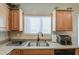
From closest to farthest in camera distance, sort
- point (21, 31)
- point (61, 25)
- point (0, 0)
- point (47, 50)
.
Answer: point (0, 0), point (47, 50), point (61, 25), point (21, 31)

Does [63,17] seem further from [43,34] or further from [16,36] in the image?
[16,36]

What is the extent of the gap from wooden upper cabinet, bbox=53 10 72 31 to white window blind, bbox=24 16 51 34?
0.85ft

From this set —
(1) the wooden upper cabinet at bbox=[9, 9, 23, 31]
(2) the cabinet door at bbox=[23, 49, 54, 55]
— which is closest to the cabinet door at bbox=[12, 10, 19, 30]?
(1) the wooden upper cabinet at bbox=[9, 9, 23, 31]

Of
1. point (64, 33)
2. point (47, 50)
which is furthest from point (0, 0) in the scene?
point (64, 33)

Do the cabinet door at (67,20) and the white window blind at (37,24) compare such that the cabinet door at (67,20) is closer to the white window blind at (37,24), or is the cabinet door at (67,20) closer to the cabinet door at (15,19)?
the white window blind at (37,24)

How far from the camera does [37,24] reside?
3553 millimetres

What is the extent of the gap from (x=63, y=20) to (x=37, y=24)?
1.98ft

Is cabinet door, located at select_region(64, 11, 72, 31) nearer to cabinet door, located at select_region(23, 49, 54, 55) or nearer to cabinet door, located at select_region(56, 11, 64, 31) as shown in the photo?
cabinet door, located at select_region(56, 11, 64, 31)

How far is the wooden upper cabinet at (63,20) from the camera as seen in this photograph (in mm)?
3432

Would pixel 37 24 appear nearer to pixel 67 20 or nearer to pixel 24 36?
pixel 24 36

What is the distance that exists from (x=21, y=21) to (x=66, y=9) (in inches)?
42.5

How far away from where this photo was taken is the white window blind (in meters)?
3.57

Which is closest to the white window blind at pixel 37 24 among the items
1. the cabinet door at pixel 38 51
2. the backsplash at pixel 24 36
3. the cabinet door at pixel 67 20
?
the backsplash at pixel 24 36

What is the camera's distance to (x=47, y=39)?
370 cm
